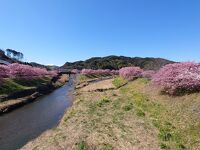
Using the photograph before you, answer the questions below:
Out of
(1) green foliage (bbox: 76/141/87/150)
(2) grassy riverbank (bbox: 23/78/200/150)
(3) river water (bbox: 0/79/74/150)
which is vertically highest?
(2) grassy riverbank (bbox: 23/78/200/150)

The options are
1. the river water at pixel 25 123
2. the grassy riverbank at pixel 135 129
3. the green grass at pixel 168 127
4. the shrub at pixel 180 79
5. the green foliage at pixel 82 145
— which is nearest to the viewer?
the green grass at pixel 168 127

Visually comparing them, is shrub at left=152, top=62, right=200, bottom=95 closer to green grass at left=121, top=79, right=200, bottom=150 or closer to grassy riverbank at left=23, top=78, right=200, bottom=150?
grassy riverbank at left=23, top=78, right=200, bottom=150

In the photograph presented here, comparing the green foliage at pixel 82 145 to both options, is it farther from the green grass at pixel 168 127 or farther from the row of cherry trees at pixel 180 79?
the row of cherry trees at pixel 180 79

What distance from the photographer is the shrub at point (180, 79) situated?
70.6 feet

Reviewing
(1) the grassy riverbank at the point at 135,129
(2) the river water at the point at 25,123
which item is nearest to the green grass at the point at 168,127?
(1) the grassy riverbank at the point at 135,129

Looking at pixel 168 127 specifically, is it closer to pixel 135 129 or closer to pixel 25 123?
pixel 135 129

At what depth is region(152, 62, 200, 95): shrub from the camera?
21.5m

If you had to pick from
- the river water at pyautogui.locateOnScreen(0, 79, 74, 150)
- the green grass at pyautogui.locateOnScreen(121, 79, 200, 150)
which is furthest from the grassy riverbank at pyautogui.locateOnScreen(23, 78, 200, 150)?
the river water at pyautogui.locateOnScreen(0, 79, 74, 150)

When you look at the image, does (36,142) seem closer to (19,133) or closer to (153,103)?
(19,133)

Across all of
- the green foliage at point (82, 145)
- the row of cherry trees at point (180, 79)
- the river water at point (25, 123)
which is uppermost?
the row of cherry trees at point (180, 79)

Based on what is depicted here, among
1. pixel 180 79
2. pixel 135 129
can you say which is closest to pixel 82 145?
pixel 135 129

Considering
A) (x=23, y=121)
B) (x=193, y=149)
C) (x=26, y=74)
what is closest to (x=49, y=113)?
(x=23, y=121)

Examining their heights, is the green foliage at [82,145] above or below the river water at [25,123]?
above

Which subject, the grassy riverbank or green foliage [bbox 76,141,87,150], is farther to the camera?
the grassy riverbank
